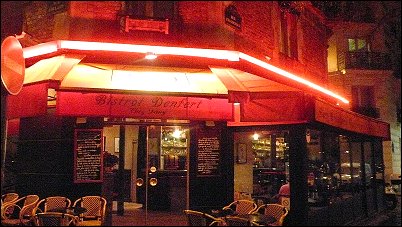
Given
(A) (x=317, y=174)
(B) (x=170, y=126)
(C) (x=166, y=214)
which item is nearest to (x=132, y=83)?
(B) (x=170, y=126)

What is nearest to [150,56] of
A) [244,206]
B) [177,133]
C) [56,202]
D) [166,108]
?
[166,108]

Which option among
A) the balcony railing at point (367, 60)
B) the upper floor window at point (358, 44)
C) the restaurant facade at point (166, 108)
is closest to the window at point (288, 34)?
the restaurant facade at point (166, 108)

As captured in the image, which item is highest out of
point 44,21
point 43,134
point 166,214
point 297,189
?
point 44,21

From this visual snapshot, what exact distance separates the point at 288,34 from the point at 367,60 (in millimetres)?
17386

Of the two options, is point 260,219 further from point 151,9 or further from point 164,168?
point 151,9

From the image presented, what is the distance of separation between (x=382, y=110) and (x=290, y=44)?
1771 cm

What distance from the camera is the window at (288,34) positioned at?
42.4 feet

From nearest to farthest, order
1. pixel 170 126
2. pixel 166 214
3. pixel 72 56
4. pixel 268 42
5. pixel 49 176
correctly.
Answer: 1. pixel 72 56
2. pixel 49 176
3. pixel 170 126
4. pixel 166 214
5. pixel 268 42

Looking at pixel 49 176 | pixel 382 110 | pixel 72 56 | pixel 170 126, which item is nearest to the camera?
pixel 72 56

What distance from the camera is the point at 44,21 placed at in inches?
382

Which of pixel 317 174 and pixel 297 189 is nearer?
pixel 297 189

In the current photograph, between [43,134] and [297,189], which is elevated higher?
[43,134]

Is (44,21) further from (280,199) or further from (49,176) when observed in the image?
(280,199)

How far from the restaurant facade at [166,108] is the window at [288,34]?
61 centimetres
